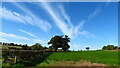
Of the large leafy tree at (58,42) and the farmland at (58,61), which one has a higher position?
the large leafy tree at (58,42)

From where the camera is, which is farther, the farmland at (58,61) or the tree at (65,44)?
the tree at (65,44)

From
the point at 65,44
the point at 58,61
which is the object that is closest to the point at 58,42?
the point at 65,44

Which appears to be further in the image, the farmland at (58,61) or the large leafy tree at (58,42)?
the large leafy tree at (58,42)

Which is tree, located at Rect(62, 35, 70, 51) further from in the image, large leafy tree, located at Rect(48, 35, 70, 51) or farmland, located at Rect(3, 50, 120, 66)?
farmland, located at Rect(3, 50, 120, 66)

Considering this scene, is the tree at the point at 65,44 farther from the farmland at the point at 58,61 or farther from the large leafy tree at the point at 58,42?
the farmland at the point at 58,61

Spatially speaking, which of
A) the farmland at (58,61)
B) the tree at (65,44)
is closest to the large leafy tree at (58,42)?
the tree at (65,44)

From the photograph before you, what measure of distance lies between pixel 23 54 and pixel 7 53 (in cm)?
323

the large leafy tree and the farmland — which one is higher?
the large leafy tree

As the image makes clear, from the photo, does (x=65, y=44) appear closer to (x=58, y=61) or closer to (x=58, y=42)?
(x=58, y=42)

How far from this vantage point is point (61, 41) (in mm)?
53906

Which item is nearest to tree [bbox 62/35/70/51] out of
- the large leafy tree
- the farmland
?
the large leafy tree

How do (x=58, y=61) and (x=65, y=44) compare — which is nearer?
(x=58, y=61)

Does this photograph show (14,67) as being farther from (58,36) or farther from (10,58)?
(58,36)

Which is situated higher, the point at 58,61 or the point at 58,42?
the point at 58,42
